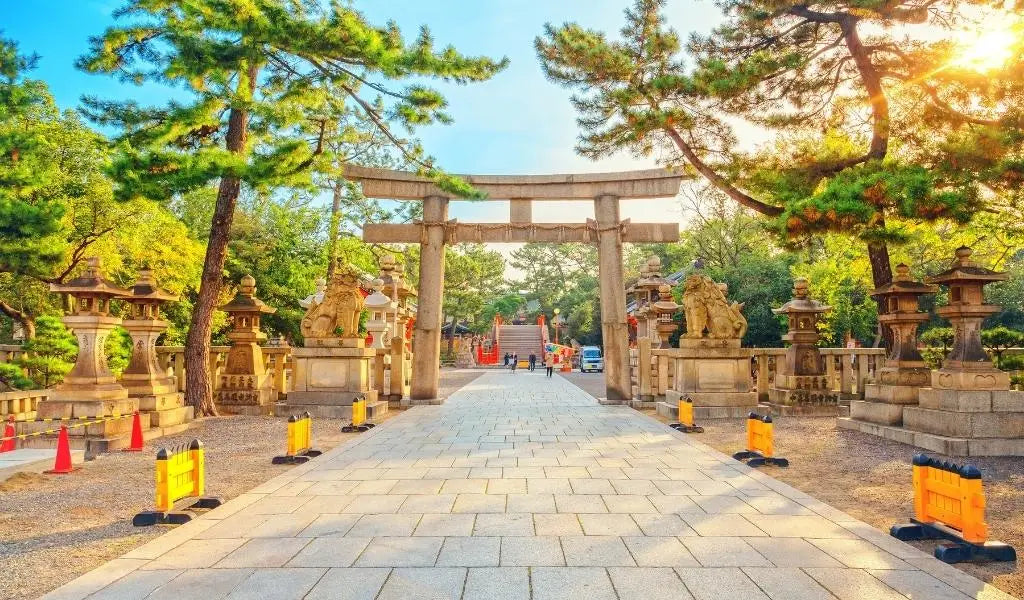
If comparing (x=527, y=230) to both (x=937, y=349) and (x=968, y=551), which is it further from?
(x=968, y=551)

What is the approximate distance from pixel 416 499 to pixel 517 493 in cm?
94

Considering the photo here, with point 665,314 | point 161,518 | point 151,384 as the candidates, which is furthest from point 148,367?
point 665,314

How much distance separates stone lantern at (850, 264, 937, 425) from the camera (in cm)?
934

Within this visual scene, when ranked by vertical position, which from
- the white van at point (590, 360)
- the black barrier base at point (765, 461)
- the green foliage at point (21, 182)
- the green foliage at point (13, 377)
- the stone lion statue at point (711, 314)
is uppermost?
the green foliage at point (21, 182)

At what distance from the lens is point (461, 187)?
39.6 ft

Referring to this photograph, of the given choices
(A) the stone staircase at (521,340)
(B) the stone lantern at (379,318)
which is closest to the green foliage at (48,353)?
(B) the stone lantern at (379,318)

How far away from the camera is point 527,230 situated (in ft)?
49.9

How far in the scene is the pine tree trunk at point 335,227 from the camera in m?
20.3

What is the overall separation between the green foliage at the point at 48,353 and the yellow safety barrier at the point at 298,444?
6137 mm

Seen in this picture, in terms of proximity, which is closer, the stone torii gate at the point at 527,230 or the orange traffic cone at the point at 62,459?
the orange traffic cone at the point at 62,459

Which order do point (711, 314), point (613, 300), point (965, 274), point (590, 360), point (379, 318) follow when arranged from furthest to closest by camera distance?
point (590, 360), point (379, 318), point (613, 300), point (711, 314), point (965, 274)

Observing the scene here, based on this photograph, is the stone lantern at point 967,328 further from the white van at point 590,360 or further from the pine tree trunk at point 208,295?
the white van at point 590,360

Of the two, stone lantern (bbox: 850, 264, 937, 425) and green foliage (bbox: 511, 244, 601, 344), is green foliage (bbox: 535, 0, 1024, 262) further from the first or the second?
green foliage (bbox: 511, 244, 601, 344)

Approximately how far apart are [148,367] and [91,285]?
1703mm
